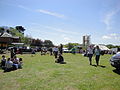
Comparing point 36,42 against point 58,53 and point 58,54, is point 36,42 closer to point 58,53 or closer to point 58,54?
point 58,53

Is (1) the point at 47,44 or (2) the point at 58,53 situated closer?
(2) the point at 58,53

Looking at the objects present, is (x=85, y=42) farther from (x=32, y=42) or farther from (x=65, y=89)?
(x=65, y=89)

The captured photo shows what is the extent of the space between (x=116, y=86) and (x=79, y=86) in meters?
1.64

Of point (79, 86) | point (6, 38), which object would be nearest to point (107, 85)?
point (79, 86)

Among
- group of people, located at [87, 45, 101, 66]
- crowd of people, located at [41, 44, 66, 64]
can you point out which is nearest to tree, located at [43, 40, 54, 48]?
crowd of people, located at [41, 44, 66, 64]

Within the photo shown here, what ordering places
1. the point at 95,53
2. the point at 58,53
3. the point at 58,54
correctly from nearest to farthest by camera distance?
1. the point at 95,53
2. the point at 58,54
3. the point at 58,53

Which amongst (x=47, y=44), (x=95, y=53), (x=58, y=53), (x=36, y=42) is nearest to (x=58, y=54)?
(x=58, y=53)

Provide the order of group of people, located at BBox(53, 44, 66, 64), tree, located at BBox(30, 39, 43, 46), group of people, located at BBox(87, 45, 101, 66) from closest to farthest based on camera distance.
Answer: group of people, located at BBox(87, 45, 101, 66) → group of people, located at BBox(53, 44, 66, 64) → tree, located at BBox(30, 39, 43, 46)

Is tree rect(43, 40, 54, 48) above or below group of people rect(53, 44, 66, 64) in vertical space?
above

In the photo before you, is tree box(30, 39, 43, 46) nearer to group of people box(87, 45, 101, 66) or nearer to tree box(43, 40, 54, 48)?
tree box(43, 40, 54, 48)

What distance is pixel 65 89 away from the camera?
5.94 metres

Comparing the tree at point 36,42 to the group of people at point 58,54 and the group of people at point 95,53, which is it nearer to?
the group of people at point 58,54

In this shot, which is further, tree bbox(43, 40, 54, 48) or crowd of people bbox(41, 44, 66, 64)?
tree bbox(43, 40, 54, 48)

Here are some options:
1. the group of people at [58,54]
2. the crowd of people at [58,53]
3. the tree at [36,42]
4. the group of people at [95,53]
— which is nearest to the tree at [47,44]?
the tree at [36,42]
